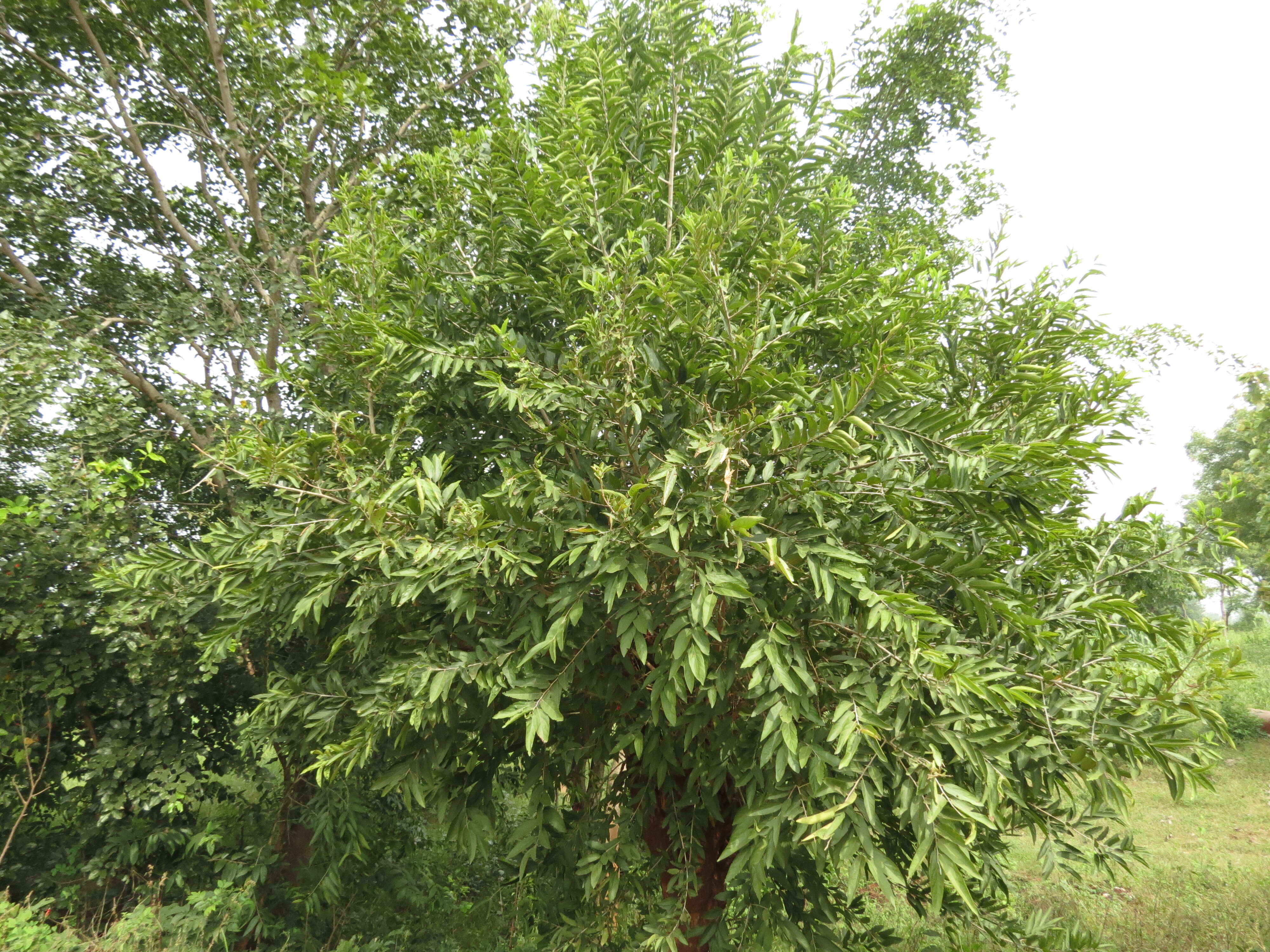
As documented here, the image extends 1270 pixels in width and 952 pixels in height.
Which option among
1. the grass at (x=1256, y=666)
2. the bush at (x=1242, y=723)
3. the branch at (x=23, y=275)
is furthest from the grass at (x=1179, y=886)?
the branch at (x=23, y=275)

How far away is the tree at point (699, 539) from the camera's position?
2.94 m

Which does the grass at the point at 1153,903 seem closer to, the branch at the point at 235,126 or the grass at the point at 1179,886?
the grass at the point at 1179,886

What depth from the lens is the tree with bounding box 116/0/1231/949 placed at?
9.64 feet

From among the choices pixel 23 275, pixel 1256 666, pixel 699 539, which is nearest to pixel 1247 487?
pixel 1256 666

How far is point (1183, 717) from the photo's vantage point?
3.00 metres

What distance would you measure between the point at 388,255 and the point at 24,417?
3451mm

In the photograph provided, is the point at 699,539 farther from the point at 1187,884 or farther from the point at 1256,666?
the point at 1256,666

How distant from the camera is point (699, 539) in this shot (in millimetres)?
3289

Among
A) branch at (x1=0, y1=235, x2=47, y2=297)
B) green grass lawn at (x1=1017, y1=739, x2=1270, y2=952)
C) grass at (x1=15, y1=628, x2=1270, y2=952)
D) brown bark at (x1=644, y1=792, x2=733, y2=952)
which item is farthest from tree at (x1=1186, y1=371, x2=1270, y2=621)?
branch at (x1=0, y1=235, x2=47, y2=297)

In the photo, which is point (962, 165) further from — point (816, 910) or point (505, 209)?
point (816, 910)

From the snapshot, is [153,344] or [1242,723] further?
[1242,723]

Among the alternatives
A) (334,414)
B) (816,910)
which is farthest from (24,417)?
(816,910)

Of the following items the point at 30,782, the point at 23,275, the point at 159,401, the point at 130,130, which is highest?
the point at 130,130

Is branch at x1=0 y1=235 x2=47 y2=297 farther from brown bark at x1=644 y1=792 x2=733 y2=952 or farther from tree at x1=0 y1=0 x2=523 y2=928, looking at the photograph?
brown bark at x1=644 y1=792 x2=733 y2=952
